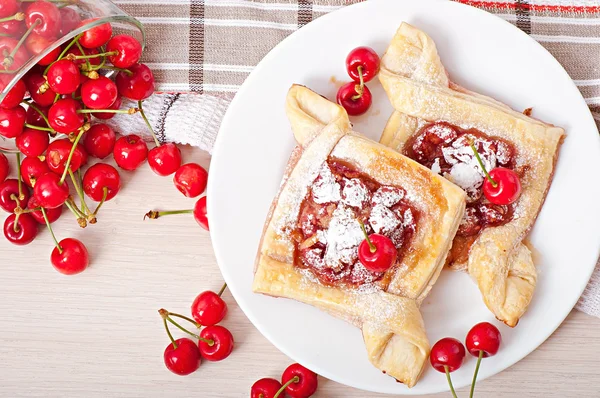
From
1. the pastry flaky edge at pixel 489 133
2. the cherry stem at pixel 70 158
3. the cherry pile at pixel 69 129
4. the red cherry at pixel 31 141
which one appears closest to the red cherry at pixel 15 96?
the cherry pile at pixel 69 129

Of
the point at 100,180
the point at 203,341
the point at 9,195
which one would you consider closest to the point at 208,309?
the point at 203,341

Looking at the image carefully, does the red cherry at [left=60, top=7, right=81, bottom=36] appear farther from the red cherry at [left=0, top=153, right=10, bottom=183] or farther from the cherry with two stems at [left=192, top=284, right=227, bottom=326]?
the cherry with two stems at [left=192, top=284, right=227, bottom=326]

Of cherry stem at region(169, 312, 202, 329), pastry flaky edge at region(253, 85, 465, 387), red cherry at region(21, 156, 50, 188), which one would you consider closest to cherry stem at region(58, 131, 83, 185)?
red cherry at region(21, 156, 50, 188)

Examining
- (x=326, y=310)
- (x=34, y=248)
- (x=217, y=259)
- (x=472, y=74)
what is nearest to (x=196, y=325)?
(x=217, y=259)

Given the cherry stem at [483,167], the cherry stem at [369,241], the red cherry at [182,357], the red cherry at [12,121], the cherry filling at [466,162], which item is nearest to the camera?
the cherry stem at [369,241]

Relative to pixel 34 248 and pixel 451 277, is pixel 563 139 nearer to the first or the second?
pixel 451 277

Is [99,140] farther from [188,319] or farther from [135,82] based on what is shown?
[188,319]

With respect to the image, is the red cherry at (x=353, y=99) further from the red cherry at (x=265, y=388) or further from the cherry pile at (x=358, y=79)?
the red cherry at (x=265, y=388)
